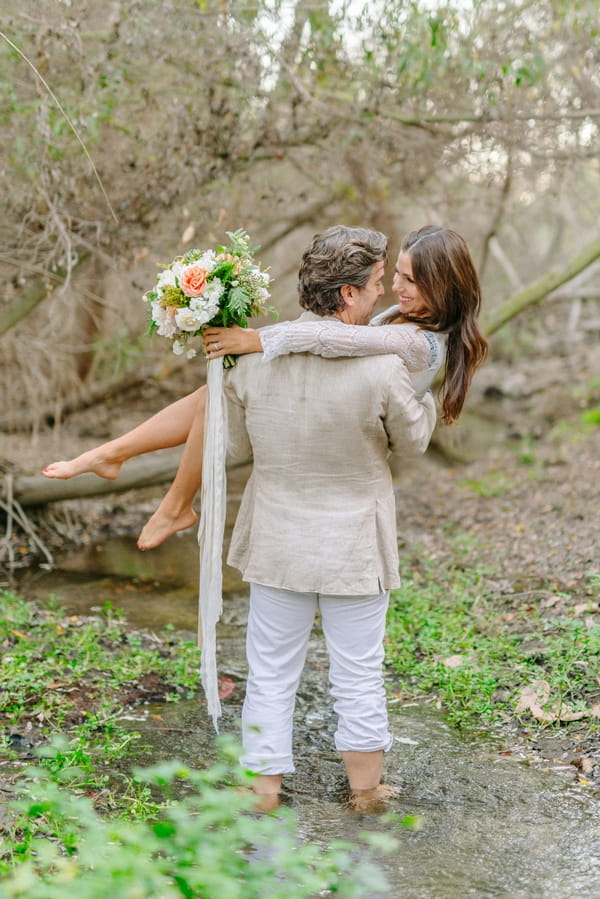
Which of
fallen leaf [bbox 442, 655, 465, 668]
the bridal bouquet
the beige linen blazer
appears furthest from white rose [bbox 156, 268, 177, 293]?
fallen leaf [bbox 442, 655, 465, 668]

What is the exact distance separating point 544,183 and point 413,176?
217 centimetres

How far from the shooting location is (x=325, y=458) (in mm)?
3307

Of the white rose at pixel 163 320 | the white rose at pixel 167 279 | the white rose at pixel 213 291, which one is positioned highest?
the white rose at pixel 167 279

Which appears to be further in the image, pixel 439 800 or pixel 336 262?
pixel 439 800

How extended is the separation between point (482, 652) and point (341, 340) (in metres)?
2.43

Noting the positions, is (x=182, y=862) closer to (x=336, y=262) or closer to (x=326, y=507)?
(x=326, y=507)

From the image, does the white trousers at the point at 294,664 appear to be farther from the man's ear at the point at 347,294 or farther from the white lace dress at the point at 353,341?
the man's ear at the point at 347,294

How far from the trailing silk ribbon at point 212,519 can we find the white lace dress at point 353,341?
285 millimetres

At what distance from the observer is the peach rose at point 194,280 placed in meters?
3.29

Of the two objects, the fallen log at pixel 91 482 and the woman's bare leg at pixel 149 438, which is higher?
the woman's bare leg at pixel 149 438

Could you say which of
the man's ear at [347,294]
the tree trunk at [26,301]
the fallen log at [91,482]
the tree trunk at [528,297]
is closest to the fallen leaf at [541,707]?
the man's ear at [347,294]

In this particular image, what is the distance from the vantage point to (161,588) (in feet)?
22.3

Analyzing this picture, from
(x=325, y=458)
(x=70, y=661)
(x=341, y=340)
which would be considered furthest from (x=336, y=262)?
(x=70, y=661)

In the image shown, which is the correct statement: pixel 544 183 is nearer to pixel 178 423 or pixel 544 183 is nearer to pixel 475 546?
pixel 475 546
